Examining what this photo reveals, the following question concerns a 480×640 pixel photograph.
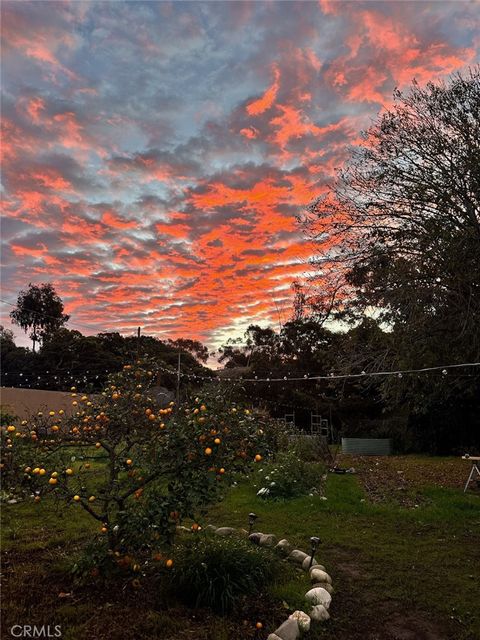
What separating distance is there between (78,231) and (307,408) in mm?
15018

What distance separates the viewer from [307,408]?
21500 millimetres

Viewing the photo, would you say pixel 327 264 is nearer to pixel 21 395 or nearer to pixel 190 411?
pixel 190 411

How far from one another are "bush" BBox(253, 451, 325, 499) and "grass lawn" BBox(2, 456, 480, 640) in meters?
0.37

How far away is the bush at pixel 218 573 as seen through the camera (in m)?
2.98

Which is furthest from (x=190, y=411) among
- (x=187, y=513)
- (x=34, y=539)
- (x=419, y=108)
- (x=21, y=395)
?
(x=21, y=395)

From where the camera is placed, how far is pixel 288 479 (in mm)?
7188

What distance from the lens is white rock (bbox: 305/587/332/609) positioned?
10.3ft

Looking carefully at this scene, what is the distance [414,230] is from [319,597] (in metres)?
6.96

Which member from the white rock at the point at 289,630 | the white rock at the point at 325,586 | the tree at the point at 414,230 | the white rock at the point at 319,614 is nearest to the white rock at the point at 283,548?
the white rock at the point at 325,586

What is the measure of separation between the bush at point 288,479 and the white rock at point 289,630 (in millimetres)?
4201

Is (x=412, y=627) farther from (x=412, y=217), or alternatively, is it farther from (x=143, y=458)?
(x=412, y=217)

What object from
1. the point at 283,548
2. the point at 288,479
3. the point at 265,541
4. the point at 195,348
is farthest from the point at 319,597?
the point at 195,348

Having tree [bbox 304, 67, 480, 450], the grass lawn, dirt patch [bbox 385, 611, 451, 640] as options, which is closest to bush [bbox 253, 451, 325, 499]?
the grass lawn

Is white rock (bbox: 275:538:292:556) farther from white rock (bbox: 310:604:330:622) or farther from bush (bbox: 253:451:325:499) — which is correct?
bush (bbox: 253:451:325:499)
